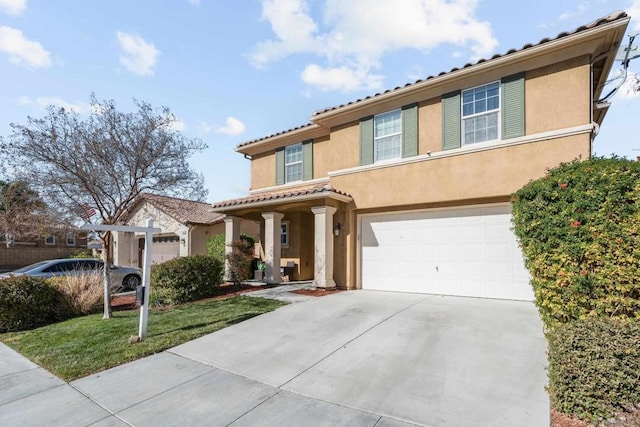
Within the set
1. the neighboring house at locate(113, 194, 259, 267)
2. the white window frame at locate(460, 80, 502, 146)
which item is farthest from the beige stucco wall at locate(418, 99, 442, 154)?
the neighboring house at locate(113, 194, 259, 267)

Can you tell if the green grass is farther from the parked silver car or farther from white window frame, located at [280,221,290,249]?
white window frame, located at [280,221,290,249]

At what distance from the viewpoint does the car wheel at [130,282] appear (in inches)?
559

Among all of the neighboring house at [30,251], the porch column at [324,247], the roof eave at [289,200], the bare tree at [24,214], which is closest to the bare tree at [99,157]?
the bare tree at [24,214]

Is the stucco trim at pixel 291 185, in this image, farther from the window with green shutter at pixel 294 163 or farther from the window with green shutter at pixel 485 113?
the window with green shutter at pixel 485 113

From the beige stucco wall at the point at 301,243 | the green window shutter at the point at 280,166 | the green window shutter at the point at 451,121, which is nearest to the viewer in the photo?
the green window shutter at the point at 451,121

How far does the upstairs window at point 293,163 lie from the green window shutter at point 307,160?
0.29 meters

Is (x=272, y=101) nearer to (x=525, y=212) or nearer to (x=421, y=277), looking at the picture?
(x=421, y=277)

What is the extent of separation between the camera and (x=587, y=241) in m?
4.72

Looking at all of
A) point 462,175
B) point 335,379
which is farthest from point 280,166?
point 335,379

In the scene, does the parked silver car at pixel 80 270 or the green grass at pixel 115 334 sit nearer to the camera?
the green grass at pixel 115 334

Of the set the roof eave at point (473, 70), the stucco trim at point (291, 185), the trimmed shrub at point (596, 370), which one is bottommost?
the trimmed shrub at point (596, 370)

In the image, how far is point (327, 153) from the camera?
12750mm

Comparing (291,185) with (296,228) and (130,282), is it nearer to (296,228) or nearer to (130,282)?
(296,228)

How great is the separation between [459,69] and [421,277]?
19.0ft
